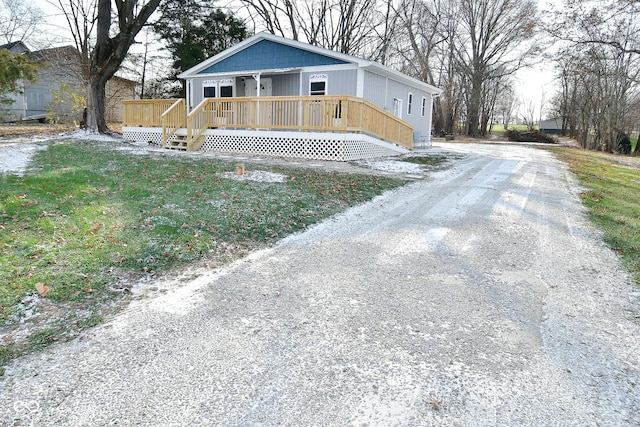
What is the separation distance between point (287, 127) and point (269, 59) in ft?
16.0

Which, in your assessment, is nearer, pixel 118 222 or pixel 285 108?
pixel 118 222

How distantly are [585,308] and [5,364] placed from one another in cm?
404

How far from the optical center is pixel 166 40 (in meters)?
25.8

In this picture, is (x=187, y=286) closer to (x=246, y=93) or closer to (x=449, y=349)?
(x=449, y=349)

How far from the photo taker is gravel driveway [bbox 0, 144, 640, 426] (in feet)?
6.77

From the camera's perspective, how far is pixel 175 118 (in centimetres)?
1548

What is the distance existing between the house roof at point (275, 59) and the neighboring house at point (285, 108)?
38mm

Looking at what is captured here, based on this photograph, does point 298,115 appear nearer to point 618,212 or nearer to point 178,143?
point 178,143

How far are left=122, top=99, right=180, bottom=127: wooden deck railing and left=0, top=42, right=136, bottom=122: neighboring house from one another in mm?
3205

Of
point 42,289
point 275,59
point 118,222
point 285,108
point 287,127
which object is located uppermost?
point 275,59

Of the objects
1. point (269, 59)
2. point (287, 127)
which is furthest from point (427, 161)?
point (269, 59)

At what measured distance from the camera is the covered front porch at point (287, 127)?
1249cm

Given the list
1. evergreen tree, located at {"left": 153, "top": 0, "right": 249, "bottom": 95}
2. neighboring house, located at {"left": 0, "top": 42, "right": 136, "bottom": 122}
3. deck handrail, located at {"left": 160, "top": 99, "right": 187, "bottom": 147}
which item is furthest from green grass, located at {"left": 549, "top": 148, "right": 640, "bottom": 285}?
evergreen tree, located at {"left": 153, "top": 0, "right": 249, "bottom": 95}

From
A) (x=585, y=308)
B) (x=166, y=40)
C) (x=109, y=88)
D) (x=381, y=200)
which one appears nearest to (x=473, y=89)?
(x=166, y=40)
